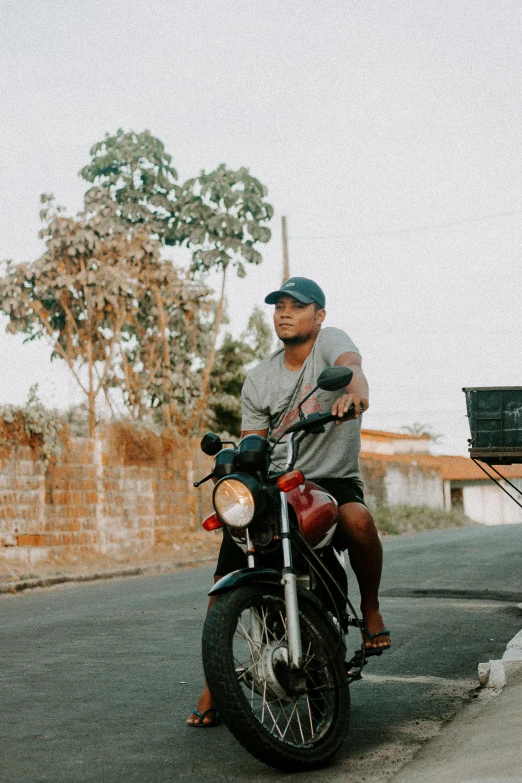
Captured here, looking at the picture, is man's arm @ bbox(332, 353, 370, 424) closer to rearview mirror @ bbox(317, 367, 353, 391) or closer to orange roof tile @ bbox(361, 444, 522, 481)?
rearview mirror @ bbox(317, 367, 353, 391)

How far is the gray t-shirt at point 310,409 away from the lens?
434 cm

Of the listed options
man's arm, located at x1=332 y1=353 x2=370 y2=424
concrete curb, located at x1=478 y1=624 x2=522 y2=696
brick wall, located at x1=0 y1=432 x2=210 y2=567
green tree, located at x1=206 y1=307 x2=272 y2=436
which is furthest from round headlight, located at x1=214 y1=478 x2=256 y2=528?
green tree, located at x1=206 y1=307 x2=272 y2=436

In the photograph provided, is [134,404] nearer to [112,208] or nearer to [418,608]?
[112,208]

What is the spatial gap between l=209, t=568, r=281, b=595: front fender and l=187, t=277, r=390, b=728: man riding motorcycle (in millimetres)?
499

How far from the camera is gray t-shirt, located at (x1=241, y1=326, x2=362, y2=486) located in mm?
4344

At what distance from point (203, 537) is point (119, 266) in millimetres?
5665

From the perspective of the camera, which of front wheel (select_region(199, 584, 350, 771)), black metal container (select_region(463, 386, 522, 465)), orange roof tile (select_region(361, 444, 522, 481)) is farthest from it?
orange roof tile (select_region(361, 444, 522, 481))

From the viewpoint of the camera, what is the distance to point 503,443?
931 cm

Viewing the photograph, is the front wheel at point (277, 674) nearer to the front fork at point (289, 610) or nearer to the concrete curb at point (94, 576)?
the front fork at point (289, 610)

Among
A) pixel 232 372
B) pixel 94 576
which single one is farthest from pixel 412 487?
pixel 94 576

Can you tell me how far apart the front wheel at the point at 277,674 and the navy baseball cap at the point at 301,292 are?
4.28ft

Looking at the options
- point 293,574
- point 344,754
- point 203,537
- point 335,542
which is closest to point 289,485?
point 293,574

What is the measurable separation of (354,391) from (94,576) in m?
11.0

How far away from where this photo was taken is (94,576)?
1446 cm
